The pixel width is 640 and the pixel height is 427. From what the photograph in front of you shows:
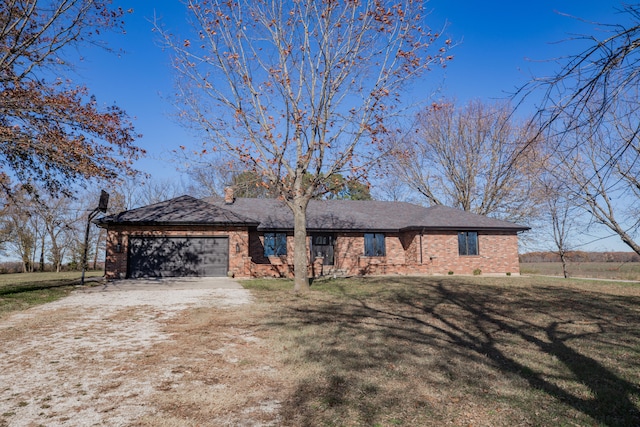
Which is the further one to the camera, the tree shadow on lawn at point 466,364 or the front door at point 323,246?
the front door at point 323,246

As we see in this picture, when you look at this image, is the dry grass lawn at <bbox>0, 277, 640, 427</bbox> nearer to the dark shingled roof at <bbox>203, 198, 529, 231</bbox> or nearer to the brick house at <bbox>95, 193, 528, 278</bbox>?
the brick house at <bbox>95, 193, 528, 278</bbox>

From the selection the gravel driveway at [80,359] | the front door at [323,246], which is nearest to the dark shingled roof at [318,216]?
the front door at [323,246]

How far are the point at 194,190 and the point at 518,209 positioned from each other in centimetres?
3210

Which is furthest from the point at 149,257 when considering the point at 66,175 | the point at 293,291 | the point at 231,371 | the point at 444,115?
the point at 444,115

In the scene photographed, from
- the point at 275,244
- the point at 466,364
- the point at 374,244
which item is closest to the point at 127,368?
the point at 466,364

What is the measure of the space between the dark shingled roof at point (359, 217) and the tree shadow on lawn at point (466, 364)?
12.8m

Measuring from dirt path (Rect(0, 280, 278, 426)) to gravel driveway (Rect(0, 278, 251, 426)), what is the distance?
0.01m

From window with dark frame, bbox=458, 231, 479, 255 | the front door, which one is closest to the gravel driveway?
the front door

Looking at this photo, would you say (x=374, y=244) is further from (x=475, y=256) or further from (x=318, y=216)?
(x=475, y=256)

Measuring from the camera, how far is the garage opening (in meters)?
17.8

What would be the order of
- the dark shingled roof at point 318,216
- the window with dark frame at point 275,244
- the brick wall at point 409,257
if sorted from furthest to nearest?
the window with dark frame at point 275,244 < the brick wall at point 409,257 < the dark shingled roof at point 318,216

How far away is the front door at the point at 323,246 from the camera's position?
2239cm

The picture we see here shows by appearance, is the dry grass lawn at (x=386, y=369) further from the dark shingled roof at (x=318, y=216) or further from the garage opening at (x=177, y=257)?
the dark shingled roof at (x=318, y=216)

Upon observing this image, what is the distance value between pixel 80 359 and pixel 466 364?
196 inches
